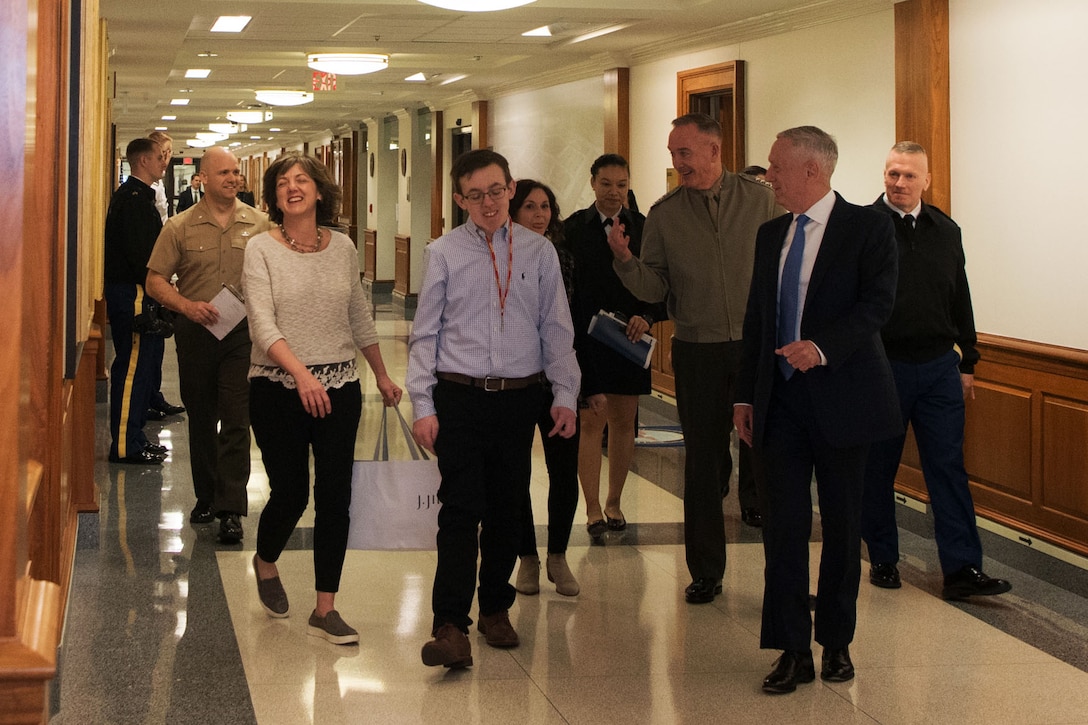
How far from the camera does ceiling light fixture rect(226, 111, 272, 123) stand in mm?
20203

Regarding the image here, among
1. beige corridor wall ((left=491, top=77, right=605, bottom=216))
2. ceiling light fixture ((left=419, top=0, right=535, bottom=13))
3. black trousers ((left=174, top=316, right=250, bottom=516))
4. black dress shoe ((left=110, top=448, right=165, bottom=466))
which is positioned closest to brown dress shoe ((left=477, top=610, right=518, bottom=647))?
black trousers ((left=174, top=316, right=250, bottom=516))

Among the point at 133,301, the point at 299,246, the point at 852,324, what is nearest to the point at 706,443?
the point at 852,324

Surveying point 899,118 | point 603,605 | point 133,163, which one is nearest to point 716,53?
point 899,118

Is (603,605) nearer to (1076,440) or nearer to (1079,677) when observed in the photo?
(1079,677)

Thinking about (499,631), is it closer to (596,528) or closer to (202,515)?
(596,528)

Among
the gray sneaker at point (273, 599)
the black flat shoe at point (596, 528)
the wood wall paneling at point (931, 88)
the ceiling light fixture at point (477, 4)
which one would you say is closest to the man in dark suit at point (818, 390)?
the gray sneaker at point (273, 599)

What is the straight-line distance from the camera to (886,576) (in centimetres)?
508

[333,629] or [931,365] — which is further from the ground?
[931,365]

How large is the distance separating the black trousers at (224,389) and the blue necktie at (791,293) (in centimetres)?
268

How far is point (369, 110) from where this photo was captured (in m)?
20.5

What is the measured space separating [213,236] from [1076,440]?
3857 mm

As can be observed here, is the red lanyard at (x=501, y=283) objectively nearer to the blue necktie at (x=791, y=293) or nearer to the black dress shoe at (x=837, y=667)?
the blue necktie at (x=791, y=293)

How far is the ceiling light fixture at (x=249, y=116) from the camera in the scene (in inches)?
795

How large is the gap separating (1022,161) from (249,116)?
16.5 m
